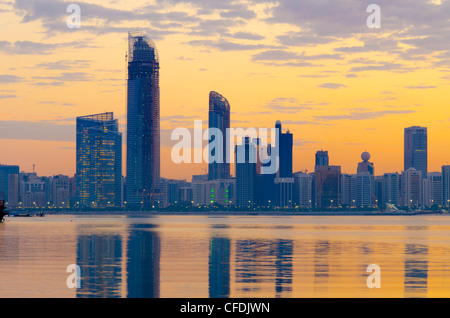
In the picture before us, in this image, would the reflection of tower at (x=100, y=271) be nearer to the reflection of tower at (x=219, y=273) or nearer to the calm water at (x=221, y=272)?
the calm water at (x=221, y=272)

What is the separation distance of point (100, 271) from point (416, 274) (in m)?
25.4

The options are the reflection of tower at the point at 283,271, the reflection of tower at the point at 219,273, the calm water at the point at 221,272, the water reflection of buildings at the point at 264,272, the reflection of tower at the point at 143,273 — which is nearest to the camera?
the reflection of tower at the point at 143,273

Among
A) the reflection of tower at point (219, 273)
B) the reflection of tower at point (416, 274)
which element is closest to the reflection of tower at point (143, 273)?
the reflection of tower at point (219, 273)

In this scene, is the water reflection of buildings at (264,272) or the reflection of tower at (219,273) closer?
the reflection of tower at (219,273)

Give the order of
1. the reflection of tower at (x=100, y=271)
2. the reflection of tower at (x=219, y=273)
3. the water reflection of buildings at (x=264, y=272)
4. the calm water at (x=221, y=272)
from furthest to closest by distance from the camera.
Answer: the water reflection of buildings at (x=264, y=272), the calm water at (x=221, y=272), the reflection of tower at (x=219, y=273), the reflection of tower at (x=100, y=271)

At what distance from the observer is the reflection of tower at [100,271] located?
4388cm

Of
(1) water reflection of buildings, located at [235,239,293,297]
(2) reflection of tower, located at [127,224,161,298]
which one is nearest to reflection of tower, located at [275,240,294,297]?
(1) water reflection of buildings, located at [235,239,293,297]

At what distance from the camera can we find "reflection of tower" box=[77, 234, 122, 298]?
43.9 m

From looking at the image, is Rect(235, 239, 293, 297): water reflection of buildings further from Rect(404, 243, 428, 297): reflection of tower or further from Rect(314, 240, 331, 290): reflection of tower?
Rect(404, 243, 428, 297): reflection of tower

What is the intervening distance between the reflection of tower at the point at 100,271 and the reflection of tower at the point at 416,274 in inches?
746

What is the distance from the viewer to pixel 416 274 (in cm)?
5572

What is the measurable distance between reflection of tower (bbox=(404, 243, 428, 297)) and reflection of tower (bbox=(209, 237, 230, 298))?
38.3 feet

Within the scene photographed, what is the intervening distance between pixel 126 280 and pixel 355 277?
17.5 metres
